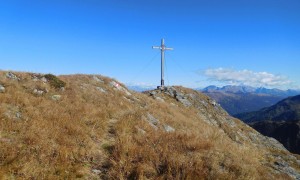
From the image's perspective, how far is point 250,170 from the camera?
10.2 meters

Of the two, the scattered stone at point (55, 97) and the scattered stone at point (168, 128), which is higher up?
the scattered stone at point (55, 97)

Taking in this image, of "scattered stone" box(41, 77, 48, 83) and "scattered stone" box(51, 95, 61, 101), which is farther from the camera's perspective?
"scattered stone" box(41, 77, 48, 83)

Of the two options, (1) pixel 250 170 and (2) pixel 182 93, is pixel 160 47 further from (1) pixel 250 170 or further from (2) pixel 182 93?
(1) pixel 250 170

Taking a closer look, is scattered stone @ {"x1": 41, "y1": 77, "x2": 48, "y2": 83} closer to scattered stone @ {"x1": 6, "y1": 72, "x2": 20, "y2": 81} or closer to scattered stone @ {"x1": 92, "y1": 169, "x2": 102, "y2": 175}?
scattered stone @ {"x1": 6, "y1": 72, "x2": 20, "y2": 81}

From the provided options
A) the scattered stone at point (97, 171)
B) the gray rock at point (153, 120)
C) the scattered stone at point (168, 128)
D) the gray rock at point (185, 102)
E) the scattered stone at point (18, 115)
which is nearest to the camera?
the scattered stone at point (97, 171)

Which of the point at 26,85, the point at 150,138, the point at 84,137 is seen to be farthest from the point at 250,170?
the point at 26,85

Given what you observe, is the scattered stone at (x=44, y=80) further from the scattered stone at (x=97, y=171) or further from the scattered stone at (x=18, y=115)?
the scattered stone at (x=97, y=171)

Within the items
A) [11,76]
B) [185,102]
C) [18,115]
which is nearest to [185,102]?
[185,102]

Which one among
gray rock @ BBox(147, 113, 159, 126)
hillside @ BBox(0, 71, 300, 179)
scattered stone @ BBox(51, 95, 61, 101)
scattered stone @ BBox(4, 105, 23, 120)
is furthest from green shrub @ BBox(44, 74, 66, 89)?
scattered stone @ BBox(4, 105, 23, 120)

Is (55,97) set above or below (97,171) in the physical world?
above

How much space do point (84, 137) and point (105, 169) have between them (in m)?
3.03

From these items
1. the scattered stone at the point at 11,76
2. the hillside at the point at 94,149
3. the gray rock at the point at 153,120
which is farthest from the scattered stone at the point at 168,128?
the scattered stone at the point at 11,76

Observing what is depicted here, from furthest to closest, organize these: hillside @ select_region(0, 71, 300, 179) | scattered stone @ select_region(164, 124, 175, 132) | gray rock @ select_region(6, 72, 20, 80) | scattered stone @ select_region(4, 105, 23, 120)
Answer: gray rock @ select_region(6, 72, 20, 80) → scattered stone @ select_region(164, 124, 175, 132) → scattered stone @ select_region(4, 105, 23, 120) → hillside @ select_region(0, 71, 300, 179)

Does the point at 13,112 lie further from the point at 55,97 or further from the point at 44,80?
the point at 44,80
